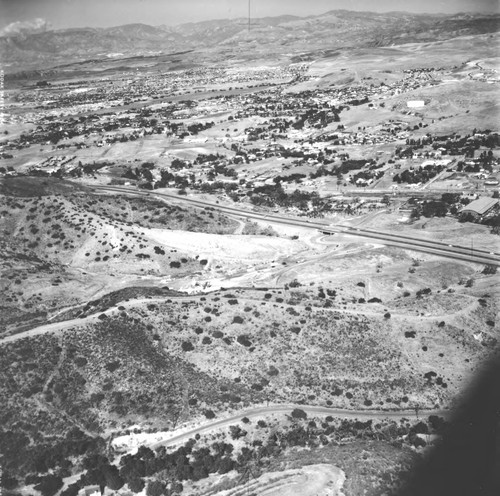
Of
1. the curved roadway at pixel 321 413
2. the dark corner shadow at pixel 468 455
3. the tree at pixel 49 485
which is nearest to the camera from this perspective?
the dark corner shadow at pixel 468 455

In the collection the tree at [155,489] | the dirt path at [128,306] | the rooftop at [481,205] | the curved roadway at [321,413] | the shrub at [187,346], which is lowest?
the tree at [155,489]

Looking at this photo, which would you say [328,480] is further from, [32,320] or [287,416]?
[32,320]

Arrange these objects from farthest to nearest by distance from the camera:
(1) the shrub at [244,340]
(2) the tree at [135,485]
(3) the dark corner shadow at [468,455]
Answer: (1) the shrub at [244,340] → (2) the tree at [135,485] → (3) the dark corner shadow at [468,455]

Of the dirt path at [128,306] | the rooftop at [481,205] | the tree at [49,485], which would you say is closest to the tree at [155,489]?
the tree at [49,485]

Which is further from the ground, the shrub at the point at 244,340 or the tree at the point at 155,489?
the shrub at the point at 244,340

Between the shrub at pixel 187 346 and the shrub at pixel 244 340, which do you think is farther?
the shrub at pixel 244 340

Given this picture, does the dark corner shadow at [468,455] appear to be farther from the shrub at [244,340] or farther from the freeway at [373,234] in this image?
the freeway at [373,234]

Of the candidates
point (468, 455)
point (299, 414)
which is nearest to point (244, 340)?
point (299, 414)

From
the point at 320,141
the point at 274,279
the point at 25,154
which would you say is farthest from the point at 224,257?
the point at 25,154
